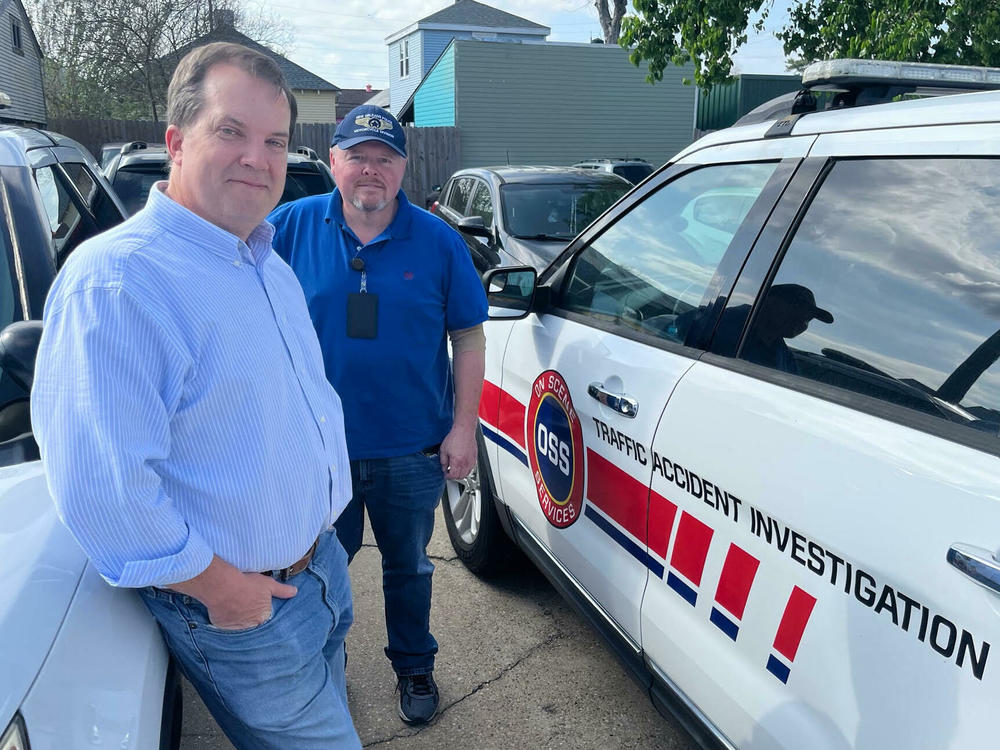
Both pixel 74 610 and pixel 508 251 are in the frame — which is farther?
pixel 508 251

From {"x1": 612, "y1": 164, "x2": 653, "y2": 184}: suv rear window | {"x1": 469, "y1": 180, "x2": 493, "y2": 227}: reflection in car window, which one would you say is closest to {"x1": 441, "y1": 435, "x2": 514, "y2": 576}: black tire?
{"x1": 469, "y1": 180, "x2": 493, "y2": 227}: reflection in car window

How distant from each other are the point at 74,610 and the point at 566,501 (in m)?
1.48

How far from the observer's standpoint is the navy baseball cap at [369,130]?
226cm

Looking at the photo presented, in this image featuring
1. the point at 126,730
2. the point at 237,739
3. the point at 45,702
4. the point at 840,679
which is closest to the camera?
the point at 45,702

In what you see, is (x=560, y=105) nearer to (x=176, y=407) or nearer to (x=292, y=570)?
(x=292, y=570)

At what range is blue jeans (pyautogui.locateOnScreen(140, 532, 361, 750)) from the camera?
4.58 feet

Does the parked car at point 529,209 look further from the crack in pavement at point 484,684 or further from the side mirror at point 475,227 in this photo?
the crack in pavement at point 484,684

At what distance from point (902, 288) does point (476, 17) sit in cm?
3459

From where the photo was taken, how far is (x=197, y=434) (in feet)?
4.17

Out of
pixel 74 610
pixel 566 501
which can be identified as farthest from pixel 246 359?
pixel 566 501

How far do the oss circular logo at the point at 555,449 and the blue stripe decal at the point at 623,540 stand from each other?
0.08m

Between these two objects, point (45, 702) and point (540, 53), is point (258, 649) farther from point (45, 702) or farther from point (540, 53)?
point (540, 53)

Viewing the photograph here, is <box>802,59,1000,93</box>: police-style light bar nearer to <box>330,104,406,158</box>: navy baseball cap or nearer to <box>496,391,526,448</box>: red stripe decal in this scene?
<box>330,104,406,158</box>: navy baseball cap

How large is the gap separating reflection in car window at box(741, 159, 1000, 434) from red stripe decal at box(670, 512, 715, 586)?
39 centimetres
